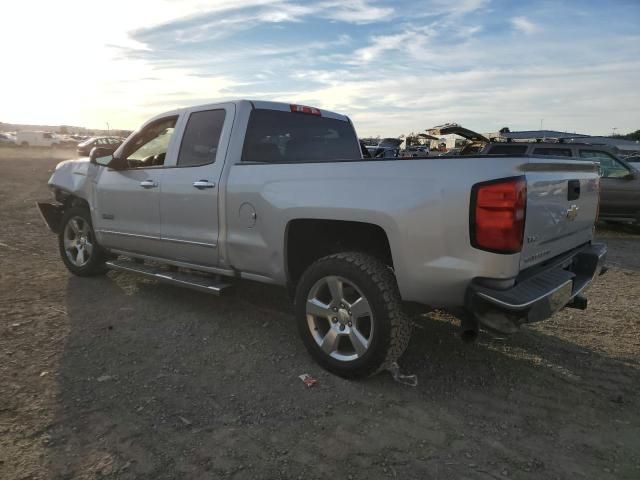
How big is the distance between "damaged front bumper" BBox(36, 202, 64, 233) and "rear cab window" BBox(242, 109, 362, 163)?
10.8 ft

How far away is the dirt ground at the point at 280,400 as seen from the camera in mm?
2611

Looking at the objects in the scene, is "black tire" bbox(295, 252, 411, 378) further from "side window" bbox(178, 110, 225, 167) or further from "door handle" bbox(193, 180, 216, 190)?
"side window" bbox(178, 110, 225, 167)

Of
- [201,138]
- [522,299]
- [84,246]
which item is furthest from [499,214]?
[84,246]

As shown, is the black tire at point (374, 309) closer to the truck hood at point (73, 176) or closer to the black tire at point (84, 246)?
the black tire at point (84, 246)

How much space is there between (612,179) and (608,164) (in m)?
0.35

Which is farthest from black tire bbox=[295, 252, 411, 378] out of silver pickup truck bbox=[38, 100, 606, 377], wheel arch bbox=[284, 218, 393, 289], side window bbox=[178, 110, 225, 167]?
side window bbox=[178, 110, 225, 167]

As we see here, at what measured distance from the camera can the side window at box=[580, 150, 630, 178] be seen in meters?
9.93

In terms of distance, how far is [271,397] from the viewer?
329cm

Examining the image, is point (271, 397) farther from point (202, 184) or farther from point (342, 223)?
point (202, 184)

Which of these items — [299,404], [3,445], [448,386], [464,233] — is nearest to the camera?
[3,445]

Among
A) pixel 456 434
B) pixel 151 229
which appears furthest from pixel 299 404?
pixel 151 229

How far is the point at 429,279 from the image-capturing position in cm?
304

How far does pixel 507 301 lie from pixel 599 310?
2951 millimetres

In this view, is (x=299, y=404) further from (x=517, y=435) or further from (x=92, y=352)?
(x=92, y=352)
